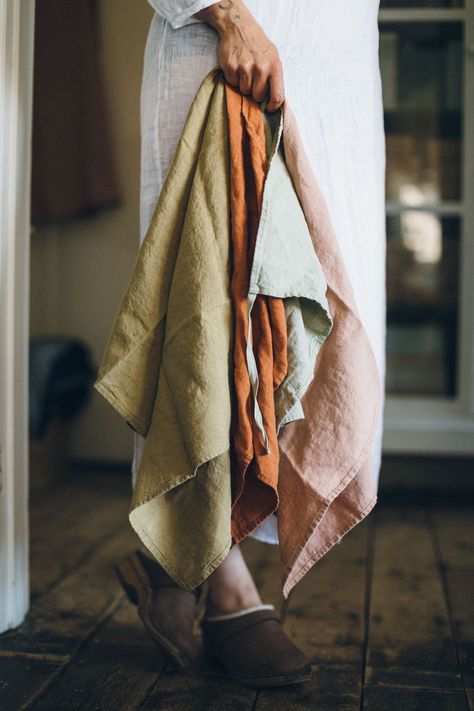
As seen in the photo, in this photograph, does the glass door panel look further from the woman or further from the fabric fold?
the fabric fold

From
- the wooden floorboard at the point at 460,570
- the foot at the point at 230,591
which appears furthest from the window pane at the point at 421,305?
the foot at the point at 230,591

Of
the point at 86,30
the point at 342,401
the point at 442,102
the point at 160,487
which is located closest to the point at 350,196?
the point at 342,401

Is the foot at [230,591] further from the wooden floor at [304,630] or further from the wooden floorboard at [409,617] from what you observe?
the wooden floorboard at [409,617]

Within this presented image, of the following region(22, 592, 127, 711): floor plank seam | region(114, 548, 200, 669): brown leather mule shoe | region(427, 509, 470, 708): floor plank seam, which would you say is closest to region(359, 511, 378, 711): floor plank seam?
region(427, 509, 470, 708): floor plank seam

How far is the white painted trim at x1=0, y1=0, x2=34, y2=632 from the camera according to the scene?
1.10m

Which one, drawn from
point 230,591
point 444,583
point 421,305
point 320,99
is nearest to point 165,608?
point 230,591

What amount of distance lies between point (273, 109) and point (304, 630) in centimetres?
75

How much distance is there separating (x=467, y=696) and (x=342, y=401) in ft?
1.30

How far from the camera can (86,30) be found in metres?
2.07

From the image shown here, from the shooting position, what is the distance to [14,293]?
1.14m

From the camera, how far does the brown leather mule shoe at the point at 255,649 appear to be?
0.98 metres

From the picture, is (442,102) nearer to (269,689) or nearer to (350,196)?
(350,196)

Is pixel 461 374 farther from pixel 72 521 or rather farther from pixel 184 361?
pixel 184 361

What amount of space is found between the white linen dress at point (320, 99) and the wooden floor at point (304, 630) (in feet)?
0.69
